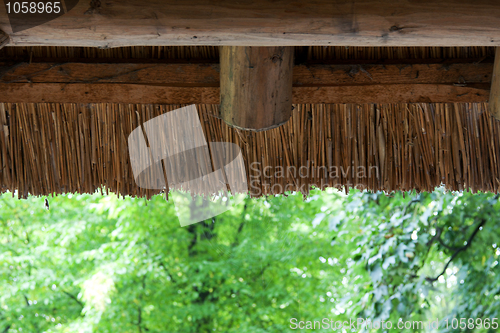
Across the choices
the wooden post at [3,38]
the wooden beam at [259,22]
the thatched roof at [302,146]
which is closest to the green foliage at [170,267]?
the thatched roof at [302,146]

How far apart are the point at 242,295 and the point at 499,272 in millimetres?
3015

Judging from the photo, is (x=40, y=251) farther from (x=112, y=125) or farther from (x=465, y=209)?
(x=465, y=209)

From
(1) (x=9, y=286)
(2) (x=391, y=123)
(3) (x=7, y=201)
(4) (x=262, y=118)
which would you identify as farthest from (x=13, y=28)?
(3) (x=7, y=201)

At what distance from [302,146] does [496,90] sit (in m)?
0.67

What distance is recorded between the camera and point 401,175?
1735 millimetres

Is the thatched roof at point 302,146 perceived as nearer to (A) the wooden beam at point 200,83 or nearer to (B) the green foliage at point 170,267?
(A) the wooden beam at point 200,83

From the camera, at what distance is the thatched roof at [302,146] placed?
1622 mm

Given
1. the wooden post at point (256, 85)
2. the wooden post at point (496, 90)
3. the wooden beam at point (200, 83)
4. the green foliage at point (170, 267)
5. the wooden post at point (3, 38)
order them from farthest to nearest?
the green foliage at point (170, 267) < the wooden beam at point (200, 83) < the wooden post at point (496, 90) < the wooden post at point (256, 85) < the wooden post at point (3, 38)

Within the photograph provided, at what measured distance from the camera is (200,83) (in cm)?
142

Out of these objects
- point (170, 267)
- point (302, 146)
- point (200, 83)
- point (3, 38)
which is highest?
point (3, 38)

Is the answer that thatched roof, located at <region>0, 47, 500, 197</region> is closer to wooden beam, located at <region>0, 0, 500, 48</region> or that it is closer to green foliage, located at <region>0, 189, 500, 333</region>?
wooden beam, located at <region>0, 0, 500, 48</region>

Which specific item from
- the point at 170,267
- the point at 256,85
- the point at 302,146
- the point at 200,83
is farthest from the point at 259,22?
A: the point at 170,267

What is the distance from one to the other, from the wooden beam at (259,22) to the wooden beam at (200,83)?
411mm

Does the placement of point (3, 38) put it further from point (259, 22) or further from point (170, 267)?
point (170, 267)
